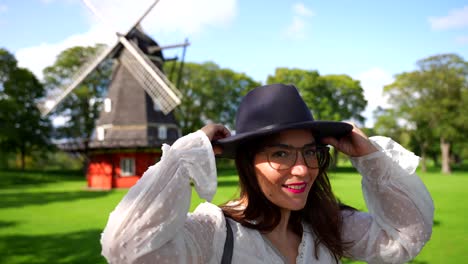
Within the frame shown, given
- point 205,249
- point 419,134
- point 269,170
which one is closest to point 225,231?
point 205,249

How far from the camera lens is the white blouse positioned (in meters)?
1.44

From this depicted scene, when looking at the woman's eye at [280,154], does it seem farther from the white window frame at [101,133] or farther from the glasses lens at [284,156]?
the white window frame at [101,133]

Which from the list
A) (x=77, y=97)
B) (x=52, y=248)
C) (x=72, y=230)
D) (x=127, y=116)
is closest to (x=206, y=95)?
(x=77, y=97)

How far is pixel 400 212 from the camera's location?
6.63 feet

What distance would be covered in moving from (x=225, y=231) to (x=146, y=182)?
1.48 feet

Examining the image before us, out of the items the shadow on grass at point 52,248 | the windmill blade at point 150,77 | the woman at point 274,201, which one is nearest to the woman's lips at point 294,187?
the woman at point 274,201

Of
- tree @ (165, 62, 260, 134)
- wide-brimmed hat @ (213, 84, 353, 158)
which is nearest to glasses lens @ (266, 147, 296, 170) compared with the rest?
wide-brimmed hat @ (213, 84, 353, 158)

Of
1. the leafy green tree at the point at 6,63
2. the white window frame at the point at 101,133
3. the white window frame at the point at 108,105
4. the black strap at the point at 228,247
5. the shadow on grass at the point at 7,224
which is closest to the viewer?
the black strap at the point at 228,247

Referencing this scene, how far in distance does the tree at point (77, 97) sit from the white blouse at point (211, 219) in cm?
4109

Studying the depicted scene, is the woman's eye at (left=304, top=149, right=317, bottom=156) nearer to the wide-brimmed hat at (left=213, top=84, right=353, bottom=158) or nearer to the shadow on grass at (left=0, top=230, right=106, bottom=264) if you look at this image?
the wide-brimmed hat at (left=213, top=84, right=353, bottom=158)

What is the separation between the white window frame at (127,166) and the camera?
23984mm

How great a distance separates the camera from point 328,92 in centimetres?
4728

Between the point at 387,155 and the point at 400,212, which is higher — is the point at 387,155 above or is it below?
above

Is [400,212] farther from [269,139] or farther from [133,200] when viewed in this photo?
[133,200]
